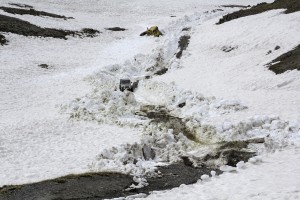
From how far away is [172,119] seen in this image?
20.4 m

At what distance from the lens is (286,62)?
2356 centimetres

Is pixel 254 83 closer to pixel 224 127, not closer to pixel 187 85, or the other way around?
pixel 187 85

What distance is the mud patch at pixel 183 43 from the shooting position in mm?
33316

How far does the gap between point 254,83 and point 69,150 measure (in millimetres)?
11823

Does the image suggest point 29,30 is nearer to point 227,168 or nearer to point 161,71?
point 161,71

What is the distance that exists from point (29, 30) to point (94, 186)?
1361 inches

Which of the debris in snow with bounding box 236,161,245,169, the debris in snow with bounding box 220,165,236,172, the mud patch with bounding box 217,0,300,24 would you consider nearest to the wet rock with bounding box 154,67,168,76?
the mud patch with bounding box 217,0,300,24

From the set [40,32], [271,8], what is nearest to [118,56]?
[40,32]

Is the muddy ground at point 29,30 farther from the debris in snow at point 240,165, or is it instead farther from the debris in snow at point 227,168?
the debris in snow at point 240,165

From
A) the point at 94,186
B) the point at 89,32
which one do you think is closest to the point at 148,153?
the point at 94,186

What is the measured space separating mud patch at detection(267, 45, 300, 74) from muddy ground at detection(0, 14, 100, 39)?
27781mm

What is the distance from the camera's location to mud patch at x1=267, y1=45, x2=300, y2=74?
22.6 metres

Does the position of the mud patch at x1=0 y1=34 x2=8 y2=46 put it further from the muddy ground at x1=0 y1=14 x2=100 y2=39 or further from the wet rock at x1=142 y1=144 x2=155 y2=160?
the wet rock at x1=142 y1=144 x2=155 y2=160

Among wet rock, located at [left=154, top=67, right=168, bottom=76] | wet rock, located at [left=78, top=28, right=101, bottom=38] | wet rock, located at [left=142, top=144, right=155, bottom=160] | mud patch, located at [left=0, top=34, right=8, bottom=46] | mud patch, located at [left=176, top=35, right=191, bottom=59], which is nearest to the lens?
wet rock, located at [left=142, top=144, right=155, bottom=160]
